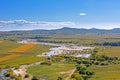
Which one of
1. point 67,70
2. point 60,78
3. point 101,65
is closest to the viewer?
point 60,78

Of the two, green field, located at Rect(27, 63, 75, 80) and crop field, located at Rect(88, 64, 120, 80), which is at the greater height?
green field, located at Rect(27, 63, 75, 80)

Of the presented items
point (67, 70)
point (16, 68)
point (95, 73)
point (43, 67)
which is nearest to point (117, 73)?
point (95, 73)

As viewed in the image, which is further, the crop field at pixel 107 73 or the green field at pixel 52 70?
the green field at pixel 52 70

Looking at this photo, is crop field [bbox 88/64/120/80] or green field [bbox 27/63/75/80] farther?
green field [bbox 27/63/75/80]

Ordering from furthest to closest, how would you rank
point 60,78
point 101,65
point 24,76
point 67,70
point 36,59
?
point 36,59
point 101,65
point 67,70
point 24,76
point 60,78

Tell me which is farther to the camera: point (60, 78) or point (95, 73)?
point (95, 73)

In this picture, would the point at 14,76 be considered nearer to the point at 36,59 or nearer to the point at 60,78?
the point at 60,78

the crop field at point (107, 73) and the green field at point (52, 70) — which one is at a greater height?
the green field at point (52, 70)
